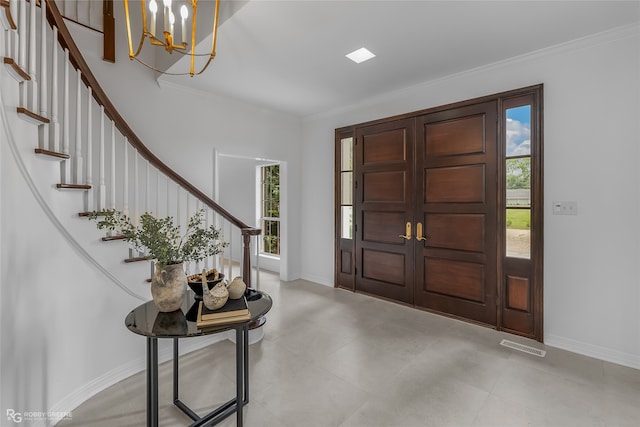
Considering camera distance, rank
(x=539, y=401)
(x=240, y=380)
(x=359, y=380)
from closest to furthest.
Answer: (x=240, y=380) → (x=539, y=401) → (x=359, y=380)

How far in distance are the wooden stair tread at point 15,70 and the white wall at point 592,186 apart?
12.1 ft

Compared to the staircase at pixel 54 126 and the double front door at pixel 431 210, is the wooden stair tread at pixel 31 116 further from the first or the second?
the double front door at pixel 431 210

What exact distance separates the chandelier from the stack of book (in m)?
1.40

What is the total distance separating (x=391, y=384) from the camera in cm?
221

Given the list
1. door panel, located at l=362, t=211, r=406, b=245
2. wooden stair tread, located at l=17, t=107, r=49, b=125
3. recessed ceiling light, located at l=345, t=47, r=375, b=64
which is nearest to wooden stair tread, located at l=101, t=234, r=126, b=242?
wooden stair tread, located at l=17, t=107, r=49, b=125

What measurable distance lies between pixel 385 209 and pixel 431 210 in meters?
0.64

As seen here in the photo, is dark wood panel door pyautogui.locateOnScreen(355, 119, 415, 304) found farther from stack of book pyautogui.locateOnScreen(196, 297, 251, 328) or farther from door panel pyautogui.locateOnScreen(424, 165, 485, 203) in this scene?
stack of book pyautogui.locateOnScreen(196, 297, 251, 328)

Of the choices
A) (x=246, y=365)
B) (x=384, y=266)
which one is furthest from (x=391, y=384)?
(x=384, y=266)

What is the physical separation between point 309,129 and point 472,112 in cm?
252

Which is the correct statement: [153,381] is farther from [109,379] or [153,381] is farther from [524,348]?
[524,348]

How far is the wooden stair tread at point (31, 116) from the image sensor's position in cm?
156

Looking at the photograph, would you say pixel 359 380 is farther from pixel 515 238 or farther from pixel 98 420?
pixel 515 238

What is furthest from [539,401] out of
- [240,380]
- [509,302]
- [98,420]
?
[98,420]

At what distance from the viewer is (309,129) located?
5000mm
